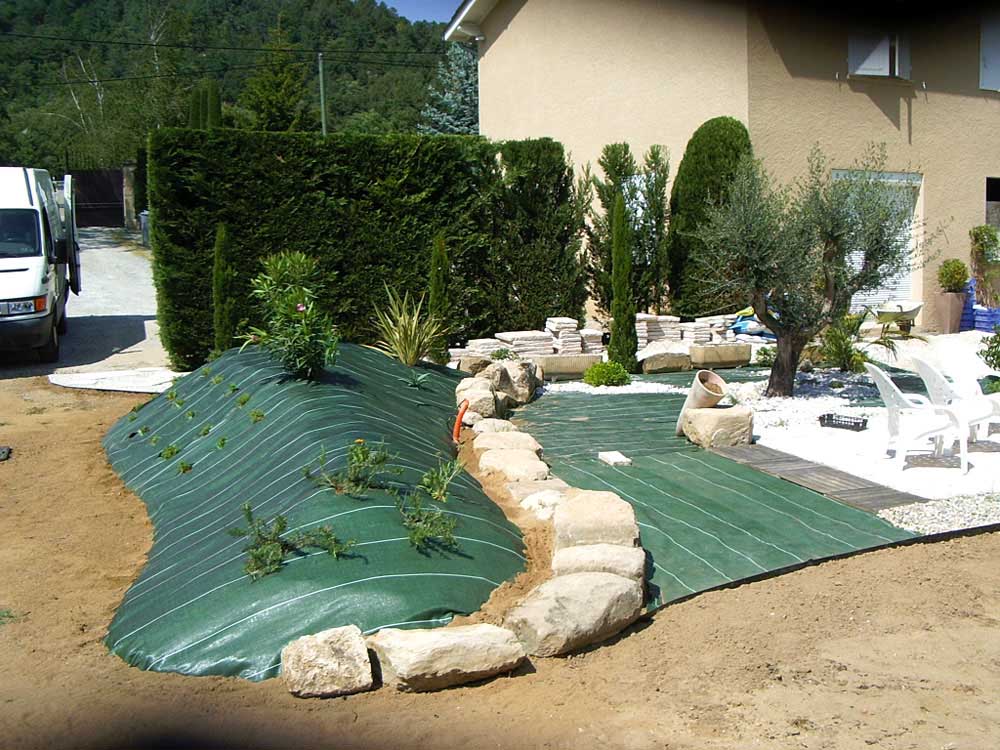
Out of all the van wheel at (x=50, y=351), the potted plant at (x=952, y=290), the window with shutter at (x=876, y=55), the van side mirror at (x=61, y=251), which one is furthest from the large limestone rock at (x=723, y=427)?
the van side mirror at (x=61, y=251)

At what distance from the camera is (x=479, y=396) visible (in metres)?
8.89

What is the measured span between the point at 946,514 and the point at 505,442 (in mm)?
3259

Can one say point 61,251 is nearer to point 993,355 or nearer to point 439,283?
point 439,283

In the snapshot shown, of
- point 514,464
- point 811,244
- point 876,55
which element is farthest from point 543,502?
point 876,55

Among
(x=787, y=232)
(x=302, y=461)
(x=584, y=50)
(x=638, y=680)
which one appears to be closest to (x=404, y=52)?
(x=584, y=50)

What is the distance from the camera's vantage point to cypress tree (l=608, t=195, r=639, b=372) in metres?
12.2

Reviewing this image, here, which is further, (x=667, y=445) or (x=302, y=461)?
(x=667, y=445)

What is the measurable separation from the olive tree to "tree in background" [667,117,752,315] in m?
3.31

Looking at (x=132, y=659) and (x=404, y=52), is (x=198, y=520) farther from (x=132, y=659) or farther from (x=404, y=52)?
(x=404, y=52)

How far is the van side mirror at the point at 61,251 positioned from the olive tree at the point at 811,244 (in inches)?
402

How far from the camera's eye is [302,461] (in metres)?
6.13

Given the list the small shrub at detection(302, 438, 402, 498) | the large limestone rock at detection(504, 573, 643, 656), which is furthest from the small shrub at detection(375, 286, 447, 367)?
the large limestone rock at detection(504, 573, 643, 656)

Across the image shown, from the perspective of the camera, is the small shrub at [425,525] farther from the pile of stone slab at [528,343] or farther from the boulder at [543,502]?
the pile of stone slab at [528,343]

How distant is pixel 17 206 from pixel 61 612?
10.7 metres
